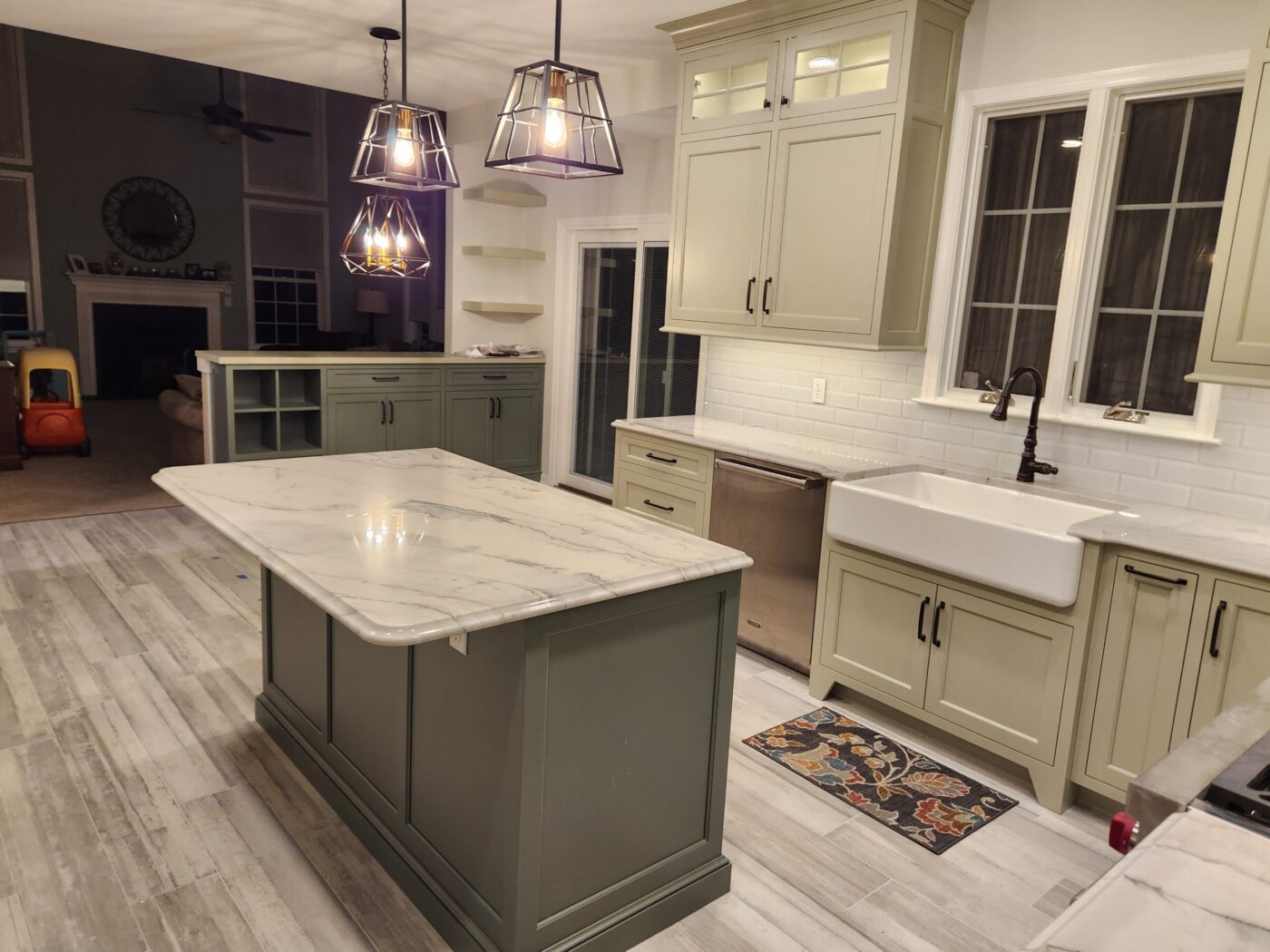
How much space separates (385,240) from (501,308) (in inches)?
98.7

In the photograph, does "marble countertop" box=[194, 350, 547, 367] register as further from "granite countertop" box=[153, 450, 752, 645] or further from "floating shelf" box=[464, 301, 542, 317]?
"granite countertop" box=[153, 450, 752, 645]

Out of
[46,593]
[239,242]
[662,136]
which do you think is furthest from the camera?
[239,242]

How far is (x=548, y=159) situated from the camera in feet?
6.94

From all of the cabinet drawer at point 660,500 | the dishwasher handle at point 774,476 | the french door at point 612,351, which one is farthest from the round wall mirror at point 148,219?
the dishwasher handle at point 774,476

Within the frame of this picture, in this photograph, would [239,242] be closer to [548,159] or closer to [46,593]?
[46,593]

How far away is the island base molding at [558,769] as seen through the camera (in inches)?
72.7

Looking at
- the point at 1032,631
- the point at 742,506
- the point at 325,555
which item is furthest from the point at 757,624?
the point at 325,555

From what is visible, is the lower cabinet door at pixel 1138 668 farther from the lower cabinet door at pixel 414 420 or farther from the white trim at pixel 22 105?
the white trim at pixel 22 105

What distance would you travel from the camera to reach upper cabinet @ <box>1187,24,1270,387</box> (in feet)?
7.67

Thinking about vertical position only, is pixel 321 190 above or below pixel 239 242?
above

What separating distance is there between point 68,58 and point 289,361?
684 centimetres

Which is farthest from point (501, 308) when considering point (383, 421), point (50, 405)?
point (50, 405)

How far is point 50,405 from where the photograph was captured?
730cm

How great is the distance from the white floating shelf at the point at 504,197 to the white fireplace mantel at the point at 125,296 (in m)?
5.86
